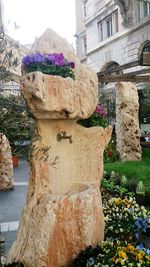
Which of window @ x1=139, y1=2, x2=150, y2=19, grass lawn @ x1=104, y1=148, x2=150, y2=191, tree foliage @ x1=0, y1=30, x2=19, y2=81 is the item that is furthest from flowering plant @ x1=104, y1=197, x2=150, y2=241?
window @ x1=139, y1=2, x2=150, y2=19

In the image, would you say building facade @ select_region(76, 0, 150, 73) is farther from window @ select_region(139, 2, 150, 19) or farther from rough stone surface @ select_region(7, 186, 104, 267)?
rough stone surface @ select_region(7, 186, 104, 267)

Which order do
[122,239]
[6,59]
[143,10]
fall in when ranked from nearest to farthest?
[6,59], [122,239], [143,10]

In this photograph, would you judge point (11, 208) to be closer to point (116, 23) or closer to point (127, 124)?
point (127, 124)

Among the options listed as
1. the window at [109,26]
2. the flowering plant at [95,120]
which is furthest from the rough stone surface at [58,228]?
the window at [109,26]

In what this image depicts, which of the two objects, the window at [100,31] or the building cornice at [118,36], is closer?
the building cornice at [118,36]

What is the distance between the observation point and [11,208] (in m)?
7.23

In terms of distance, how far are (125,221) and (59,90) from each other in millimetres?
2213

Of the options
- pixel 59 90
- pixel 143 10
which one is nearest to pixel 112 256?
pixel 59 90

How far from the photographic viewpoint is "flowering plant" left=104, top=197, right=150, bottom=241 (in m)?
4.66

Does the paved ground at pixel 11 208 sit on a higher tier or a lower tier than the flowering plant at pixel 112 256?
lower

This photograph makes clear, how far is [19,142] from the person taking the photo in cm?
293

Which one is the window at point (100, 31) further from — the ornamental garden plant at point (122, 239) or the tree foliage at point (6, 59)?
the tree foliage at point (6, 59)

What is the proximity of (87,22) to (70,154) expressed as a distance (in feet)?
76.2

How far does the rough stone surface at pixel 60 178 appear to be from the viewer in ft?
11.5
